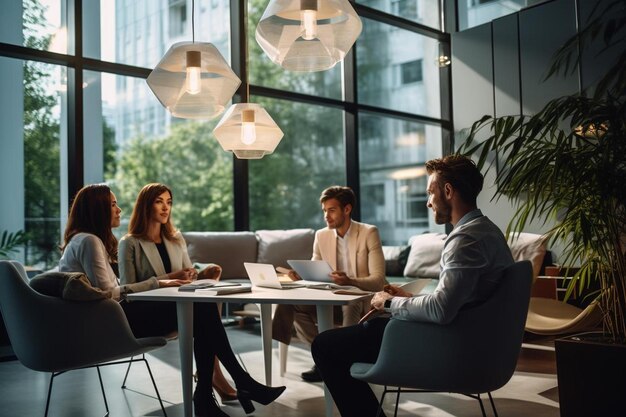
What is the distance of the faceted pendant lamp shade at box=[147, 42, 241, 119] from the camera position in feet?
9.94

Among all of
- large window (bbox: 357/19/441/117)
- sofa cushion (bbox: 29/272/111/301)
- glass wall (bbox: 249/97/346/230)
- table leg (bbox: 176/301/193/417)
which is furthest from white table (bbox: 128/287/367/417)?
glass wall (bbox: 249/97/346/230)

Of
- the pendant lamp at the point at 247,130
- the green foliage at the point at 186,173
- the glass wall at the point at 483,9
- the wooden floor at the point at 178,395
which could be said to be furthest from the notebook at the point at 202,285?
the green foliage at the point at 186,173

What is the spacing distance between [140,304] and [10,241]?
211 cm

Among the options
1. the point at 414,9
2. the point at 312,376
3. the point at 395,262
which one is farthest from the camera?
the point at 414,9

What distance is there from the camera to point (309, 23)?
272 cm

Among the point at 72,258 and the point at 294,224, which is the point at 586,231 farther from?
the point at 294,224

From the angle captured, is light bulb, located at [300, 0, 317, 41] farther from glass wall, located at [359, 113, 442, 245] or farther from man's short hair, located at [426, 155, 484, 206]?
glass wall, located at [359, 113, 442, 245]

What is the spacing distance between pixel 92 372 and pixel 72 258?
146 cm

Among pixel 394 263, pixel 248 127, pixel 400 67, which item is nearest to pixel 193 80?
pixel 248 127

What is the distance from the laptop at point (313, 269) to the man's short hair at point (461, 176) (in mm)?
1112

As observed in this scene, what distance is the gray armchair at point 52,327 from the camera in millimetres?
2631

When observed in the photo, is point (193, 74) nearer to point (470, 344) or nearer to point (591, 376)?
point (470, 344)

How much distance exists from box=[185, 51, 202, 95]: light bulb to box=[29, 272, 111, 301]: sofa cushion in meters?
1.02

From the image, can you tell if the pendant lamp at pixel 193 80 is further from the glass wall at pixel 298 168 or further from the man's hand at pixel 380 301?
the glass wall at pixel 298 168
